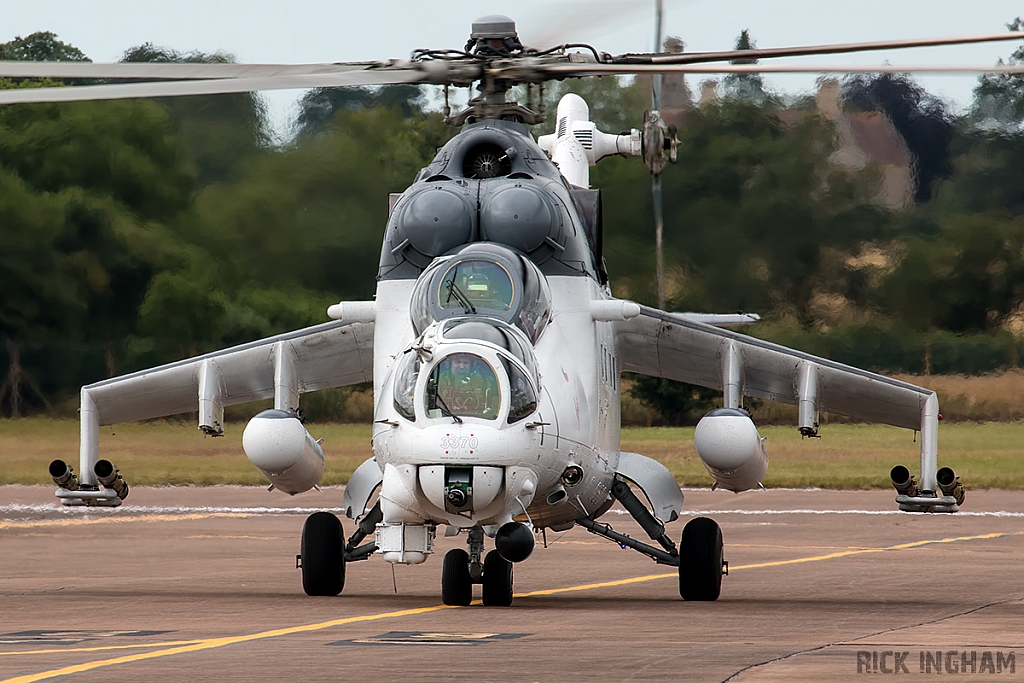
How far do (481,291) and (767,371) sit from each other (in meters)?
4.07

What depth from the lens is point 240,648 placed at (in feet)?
38.3

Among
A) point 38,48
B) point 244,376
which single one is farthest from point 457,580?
point 38,48

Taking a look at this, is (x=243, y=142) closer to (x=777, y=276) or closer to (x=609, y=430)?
(x=777, y=276)

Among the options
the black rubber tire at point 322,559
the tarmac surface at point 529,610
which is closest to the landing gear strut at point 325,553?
the black rubber tire at point 322,559

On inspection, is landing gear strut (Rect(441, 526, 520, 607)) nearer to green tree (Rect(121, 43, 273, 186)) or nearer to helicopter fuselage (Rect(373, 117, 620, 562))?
helicopter fuselage (Rect(373, 117, 620, 562))

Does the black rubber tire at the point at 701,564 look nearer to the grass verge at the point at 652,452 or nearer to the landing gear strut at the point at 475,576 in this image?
the landing gear strut at the point at 475,576

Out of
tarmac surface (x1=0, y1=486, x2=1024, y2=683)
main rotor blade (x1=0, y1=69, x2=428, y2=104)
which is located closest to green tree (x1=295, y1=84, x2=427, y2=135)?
tarmac surface (x1=0, y1=486, x2=1024, y2=683)

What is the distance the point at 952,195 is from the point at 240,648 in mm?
16824

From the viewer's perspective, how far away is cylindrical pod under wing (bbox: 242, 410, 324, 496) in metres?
15.3

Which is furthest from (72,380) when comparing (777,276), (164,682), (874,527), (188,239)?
(164,682)

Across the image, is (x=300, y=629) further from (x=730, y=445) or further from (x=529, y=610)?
(x=730, y=445)

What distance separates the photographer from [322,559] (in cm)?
1652

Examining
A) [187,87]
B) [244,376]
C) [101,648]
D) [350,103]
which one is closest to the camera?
[101,648]

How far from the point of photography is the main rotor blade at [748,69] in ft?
38.4
